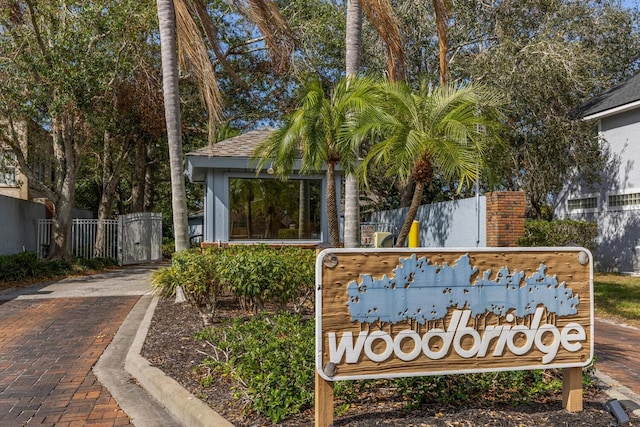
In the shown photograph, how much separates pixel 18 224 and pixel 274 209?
10.7 m

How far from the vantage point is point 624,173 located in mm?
17547

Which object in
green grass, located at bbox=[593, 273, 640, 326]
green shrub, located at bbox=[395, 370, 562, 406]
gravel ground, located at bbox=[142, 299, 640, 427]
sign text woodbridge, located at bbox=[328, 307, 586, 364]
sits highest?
sign text woodbridge, located at bbox=[328, 307, 586, 364]

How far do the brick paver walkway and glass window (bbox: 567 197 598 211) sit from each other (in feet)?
50.9

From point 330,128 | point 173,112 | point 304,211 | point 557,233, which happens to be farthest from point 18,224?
point 557,233

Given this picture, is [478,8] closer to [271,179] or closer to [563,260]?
[271,179]

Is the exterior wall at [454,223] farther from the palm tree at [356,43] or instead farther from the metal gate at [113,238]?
the metal gate at [113,238]

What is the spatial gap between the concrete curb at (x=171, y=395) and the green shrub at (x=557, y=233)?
10.3m

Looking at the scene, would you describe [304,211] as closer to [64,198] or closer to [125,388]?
[125,388]

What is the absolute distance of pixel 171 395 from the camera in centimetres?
513

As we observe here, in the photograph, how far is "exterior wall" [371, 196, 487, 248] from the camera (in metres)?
14.5

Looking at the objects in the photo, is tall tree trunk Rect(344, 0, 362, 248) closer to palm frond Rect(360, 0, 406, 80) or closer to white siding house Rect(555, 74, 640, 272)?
palm frond Rect(360, 0, 406, 80)

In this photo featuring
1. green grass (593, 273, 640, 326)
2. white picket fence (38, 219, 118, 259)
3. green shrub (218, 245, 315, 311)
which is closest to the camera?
green shrub (218, 245, 315, 311)

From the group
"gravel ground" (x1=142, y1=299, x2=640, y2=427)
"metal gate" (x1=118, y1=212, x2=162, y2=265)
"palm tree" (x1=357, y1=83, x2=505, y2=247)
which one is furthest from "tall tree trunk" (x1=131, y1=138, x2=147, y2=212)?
"gravel ground" (x1=142, y1=299, x2=640, y2=427)

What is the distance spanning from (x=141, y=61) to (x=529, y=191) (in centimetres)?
1313
